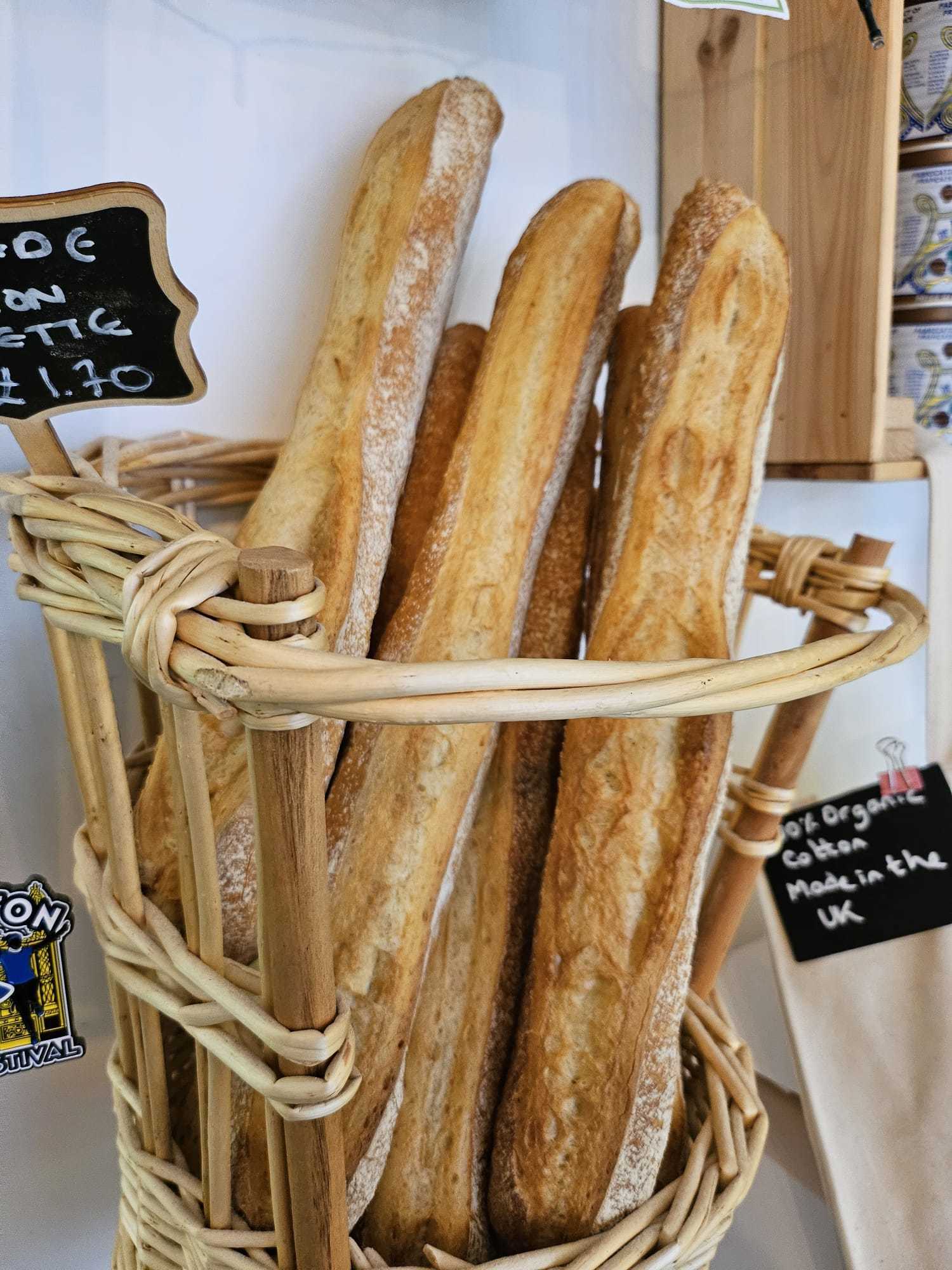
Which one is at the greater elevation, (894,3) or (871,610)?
(894,3)

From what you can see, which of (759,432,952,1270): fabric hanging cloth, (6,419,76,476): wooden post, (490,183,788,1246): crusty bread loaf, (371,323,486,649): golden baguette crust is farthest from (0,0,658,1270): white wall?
(759,432,952,1270): fabric hanging cloth

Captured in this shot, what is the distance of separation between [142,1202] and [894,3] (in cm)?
118

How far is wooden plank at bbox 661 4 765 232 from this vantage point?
3.33 feet

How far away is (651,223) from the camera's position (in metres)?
1.12

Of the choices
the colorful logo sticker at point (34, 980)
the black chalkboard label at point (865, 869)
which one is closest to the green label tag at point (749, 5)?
the black chalkboard label at point (865, 869)

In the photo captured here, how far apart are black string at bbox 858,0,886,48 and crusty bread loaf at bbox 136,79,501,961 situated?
34 cm

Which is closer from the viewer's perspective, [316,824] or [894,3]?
[316,824]

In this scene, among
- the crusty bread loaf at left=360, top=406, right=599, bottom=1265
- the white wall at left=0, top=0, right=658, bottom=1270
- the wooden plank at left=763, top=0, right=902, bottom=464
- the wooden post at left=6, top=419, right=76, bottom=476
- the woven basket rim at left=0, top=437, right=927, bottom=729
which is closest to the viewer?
the woven basket rim at left=0, top=437, right=927, bottom=729

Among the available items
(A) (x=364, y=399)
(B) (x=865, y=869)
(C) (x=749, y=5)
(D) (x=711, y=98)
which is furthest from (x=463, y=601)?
(D) (x=711, y=98)

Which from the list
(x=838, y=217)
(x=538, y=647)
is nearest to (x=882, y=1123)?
(x=538, y=647)

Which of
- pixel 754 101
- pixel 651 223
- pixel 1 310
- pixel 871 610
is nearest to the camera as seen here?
pixel 1 310

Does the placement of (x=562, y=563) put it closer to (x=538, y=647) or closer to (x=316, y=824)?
(x=538, y=647)

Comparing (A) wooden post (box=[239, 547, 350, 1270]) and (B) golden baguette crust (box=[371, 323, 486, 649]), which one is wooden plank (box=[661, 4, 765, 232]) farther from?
(A) wooden post (box=[239, 547, 350, 1270])

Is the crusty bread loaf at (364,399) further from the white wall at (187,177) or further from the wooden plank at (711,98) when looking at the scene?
the wooden plank at (711,98)
